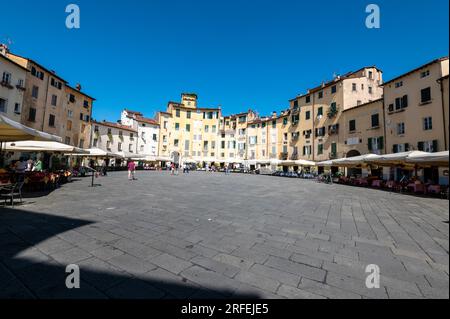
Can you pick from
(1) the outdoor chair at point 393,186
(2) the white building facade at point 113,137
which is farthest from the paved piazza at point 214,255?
(2) the white building facade at point 113,137

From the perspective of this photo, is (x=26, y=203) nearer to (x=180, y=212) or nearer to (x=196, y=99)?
(x=180, y=212)

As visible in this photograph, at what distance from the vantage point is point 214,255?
130 inches

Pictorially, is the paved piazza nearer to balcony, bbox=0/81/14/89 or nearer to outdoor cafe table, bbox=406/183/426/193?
outdoor cafe table, bbox=406/183/426/193

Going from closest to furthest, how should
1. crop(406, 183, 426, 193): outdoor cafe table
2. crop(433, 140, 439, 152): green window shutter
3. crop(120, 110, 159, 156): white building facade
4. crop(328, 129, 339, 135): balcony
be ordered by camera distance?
crop(406, 183, 426, 193): outdoor cafe table < crop(433, 140, 439, 152): green window shutter < crop(328, 129, 339, 135): balcony < crop(120, 110, 159, 156): white building facade

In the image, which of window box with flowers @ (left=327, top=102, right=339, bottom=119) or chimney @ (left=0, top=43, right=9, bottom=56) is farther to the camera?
window box with flowers @ (left=327, top=102, right=339, bottom=119)

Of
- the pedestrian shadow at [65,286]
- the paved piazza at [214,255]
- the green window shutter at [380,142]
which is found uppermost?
the green window shutter at [380,142]

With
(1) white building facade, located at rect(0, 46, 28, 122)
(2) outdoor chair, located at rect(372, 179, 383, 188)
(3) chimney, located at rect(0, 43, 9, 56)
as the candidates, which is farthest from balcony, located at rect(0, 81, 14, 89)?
(2) outdoor chair, located at rect(372, 179, 383, 188)

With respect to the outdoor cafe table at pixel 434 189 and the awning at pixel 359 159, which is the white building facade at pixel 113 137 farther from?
the outdoor cafe table at pixel 434 189

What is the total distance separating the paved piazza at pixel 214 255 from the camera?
7.73ft

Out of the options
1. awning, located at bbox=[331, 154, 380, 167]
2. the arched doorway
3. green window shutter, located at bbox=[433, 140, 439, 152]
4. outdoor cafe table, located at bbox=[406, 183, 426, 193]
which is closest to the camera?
outdoor cafe table, located at bbox=[406, 183, 426, 193]

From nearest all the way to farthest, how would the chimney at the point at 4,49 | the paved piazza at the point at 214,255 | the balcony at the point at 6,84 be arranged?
the paved piazza at the point at 214,255 → the balcony at the point at 6,84 → the chimney at the point at 4,49

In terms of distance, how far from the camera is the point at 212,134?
53.4 meters

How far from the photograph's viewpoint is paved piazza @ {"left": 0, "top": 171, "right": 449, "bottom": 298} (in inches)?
92.8

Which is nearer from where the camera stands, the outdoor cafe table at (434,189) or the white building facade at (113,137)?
the outdoor cafe table at (434,189)
